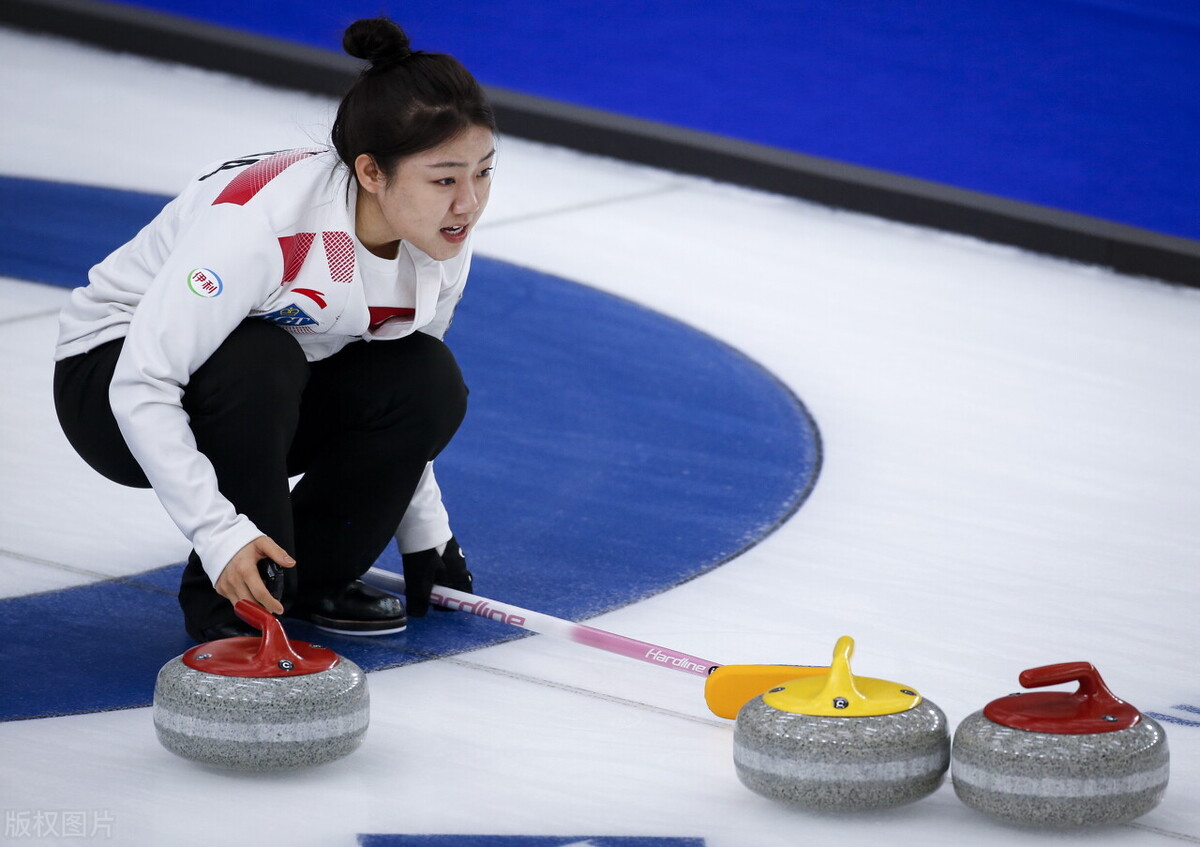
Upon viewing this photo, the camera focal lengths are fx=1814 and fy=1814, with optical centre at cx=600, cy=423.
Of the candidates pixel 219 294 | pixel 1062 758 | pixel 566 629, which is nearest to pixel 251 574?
pixel 219 294

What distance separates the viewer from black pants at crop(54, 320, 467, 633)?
209 centimetres

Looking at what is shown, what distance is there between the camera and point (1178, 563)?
9.44ft

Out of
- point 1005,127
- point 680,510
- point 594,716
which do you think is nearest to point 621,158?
point 1005,127

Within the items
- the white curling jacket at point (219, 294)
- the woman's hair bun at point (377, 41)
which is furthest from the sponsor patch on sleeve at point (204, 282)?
the woman's hair bun at point (377, 41)

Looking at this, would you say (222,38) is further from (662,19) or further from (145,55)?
(662,19)

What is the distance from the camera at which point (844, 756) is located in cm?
179

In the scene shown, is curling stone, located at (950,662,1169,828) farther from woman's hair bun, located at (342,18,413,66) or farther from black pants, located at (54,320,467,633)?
woman's hair bun, located at (342,18,413,66)

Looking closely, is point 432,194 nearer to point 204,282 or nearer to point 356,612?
point 204,282

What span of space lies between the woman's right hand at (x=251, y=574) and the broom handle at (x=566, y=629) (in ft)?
1.32

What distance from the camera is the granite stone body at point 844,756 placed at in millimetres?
1792

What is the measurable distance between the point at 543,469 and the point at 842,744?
53.2 inches

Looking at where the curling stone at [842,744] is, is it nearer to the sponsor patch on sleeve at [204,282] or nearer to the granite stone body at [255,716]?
the granite stone body at [255,716]

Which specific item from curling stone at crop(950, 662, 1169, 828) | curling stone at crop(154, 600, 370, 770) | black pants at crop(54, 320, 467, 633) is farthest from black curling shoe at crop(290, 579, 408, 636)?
curling stone at crop(950, 662, 1169, 828)

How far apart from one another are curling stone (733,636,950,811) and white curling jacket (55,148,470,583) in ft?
2.00
